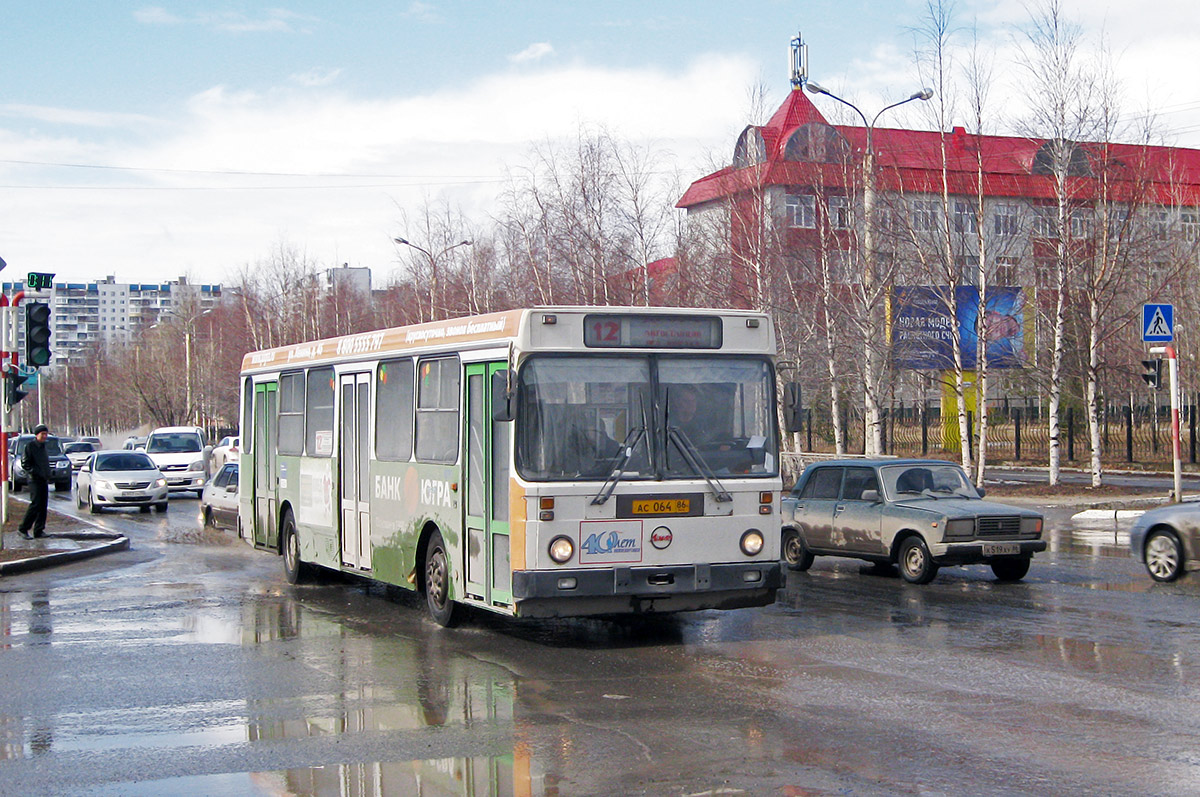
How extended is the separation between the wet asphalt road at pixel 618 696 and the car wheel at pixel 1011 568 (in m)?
0.55

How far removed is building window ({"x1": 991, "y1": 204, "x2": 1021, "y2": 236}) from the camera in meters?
33.7

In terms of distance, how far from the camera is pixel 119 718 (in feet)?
30.0

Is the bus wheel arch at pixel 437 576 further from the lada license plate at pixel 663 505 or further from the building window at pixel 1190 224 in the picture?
the building window at pixel 1190 224

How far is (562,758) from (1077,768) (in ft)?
9.23

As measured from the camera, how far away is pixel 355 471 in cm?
1526

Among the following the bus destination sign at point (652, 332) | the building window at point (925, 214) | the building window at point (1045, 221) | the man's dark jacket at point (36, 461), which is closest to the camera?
the bus destination sign at point (652, 332)

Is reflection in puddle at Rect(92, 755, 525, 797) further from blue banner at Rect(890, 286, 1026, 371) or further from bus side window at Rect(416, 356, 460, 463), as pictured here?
blue banner at Rect(890, 286, 1026, 371)

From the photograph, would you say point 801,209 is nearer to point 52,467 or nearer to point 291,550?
point 291,550

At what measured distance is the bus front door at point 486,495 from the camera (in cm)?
1152

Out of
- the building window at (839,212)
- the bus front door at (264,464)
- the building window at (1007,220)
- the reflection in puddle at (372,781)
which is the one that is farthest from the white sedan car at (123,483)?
the reflection in puddle at (372,781)

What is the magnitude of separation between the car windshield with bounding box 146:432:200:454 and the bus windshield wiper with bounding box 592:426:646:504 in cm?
3234

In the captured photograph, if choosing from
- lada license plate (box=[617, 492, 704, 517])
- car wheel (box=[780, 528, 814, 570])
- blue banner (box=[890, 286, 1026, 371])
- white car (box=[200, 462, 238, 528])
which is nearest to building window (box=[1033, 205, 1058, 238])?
blue banner (box=[890, 286, 1026, 371])

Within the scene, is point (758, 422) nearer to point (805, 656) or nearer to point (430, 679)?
point (805, 656)

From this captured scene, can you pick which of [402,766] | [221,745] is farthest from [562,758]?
[221,745]
